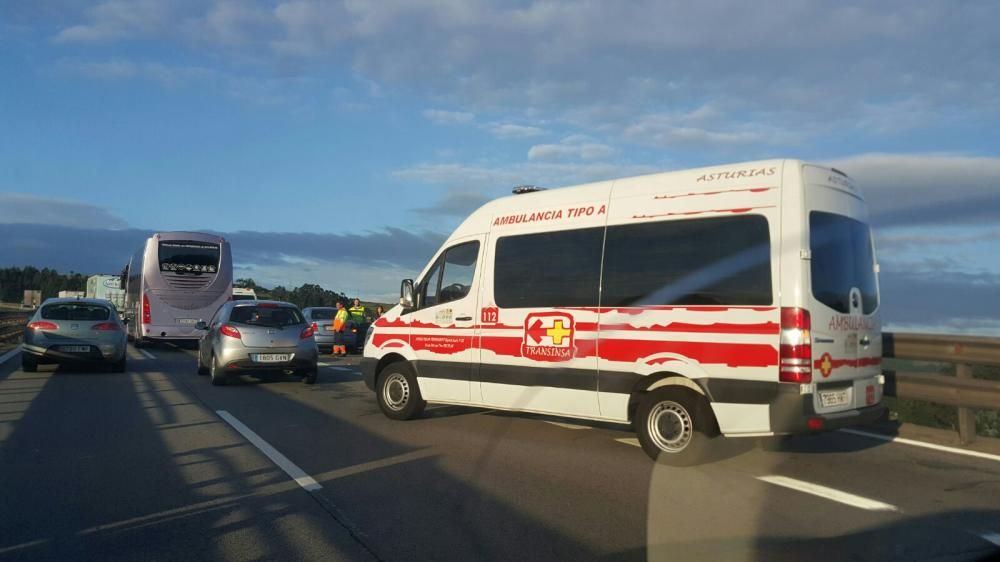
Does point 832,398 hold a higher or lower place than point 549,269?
lower

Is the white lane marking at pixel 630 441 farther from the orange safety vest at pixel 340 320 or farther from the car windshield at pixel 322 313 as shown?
the car windshield at pixel 322 313

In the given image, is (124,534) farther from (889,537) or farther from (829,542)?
(889,537)

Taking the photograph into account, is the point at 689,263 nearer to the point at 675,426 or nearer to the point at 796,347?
the point at 796,347

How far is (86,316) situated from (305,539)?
46.9 feet

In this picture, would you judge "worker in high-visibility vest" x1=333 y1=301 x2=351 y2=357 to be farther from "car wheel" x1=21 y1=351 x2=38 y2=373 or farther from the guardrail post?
the guardrail post

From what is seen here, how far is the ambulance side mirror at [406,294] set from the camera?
33.4 feet

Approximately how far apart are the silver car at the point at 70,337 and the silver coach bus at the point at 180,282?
27.7 ft

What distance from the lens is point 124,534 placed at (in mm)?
5398

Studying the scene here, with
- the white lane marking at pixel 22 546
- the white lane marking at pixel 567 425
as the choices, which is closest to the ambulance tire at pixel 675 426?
the white lane marking at pixel 567 425

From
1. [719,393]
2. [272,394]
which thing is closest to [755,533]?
[719,393]

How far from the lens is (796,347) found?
21.8 ft

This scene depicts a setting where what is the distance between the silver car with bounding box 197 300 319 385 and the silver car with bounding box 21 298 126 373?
3128 millimetres

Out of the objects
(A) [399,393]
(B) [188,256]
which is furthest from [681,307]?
(B) [188,256]

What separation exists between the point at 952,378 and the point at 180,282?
23029 mm
